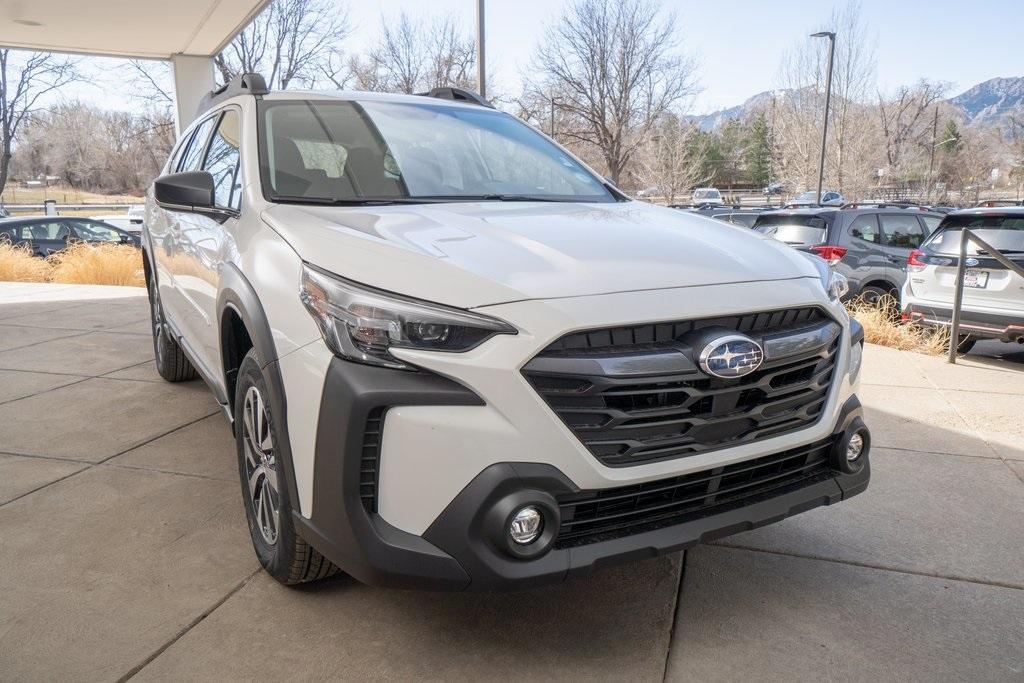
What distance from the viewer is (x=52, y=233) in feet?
56.1

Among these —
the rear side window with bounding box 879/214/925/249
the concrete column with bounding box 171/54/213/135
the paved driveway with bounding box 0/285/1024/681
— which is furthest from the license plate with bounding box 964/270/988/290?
the concrete column with bounding box 171/54/213/135

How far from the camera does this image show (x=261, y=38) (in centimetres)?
3136

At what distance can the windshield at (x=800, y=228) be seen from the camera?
10.4 meters

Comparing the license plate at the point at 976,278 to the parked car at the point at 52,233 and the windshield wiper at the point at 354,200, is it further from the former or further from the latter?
the parked car at the point at 52,233

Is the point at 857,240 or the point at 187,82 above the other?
the point at 187,82

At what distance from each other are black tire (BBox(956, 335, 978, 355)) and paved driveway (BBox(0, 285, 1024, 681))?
4008 mm

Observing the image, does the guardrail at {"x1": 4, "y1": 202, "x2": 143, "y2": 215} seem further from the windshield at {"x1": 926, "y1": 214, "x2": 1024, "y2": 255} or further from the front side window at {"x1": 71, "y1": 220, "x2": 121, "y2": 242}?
the windshield at {"x1": 926, "y1": 214, "x2": 1024, "y2": 255}

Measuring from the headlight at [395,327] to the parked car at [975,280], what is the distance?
685cm

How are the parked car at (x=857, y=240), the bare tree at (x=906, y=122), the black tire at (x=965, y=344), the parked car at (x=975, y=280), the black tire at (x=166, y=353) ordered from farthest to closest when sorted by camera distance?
the bare tree at (x=906, y=122) < the parked car at (x=857, y=240) < the black tire at (x=965, y=344) < the parked car at (x=975, y=280) < the black tire at (x=166, y=353)

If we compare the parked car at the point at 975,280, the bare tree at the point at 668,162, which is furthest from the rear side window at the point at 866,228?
the bare tree at the point at 668,162

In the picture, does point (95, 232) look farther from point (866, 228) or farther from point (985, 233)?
point (985, 233)

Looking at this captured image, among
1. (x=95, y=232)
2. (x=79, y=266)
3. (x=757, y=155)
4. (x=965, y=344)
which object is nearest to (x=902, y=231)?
(x=965, y=344)

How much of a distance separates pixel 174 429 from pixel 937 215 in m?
11.0

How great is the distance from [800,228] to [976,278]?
3086 millimetres
